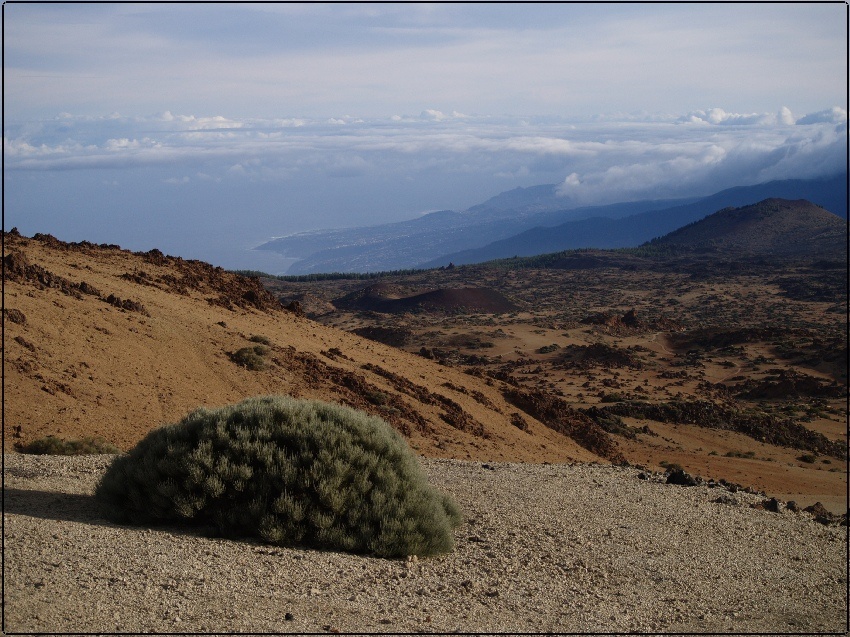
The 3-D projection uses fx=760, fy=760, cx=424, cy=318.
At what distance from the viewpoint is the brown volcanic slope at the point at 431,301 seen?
222 feet

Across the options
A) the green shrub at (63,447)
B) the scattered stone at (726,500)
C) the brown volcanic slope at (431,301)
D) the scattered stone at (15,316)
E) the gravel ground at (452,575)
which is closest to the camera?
the gravel ground at (452,575)

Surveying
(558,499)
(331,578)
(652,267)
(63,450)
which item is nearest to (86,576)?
(331,578)

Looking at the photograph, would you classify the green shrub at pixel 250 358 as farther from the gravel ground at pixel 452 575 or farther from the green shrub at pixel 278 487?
the green shrub at pixel 278 487

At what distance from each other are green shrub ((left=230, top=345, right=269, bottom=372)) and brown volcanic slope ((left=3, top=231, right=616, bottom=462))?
155 mm

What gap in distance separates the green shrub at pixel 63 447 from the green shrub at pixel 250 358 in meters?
5.67

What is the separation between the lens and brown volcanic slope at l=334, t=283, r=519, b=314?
67.6 meters

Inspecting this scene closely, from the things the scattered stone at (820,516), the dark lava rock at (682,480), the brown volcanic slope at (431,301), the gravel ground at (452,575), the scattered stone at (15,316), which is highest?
the scattered stone at (15,316)


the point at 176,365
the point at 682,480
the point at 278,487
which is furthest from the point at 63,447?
the point at 682,480

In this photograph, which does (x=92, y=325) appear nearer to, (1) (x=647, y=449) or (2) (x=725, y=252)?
(1) (x=647, y=449)

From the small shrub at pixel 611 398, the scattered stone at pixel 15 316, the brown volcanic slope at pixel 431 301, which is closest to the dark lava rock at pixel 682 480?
the scattered stone at pixel 15 316

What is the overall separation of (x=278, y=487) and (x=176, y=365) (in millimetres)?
9497

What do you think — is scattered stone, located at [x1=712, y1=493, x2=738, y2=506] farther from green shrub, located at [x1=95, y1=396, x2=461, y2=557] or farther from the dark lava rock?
green shrub, located at [x1=95, y1=396, x2=461, y2=557]

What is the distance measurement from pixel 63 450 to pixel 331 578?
649 cm

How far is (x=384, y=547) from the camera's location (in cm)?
768
